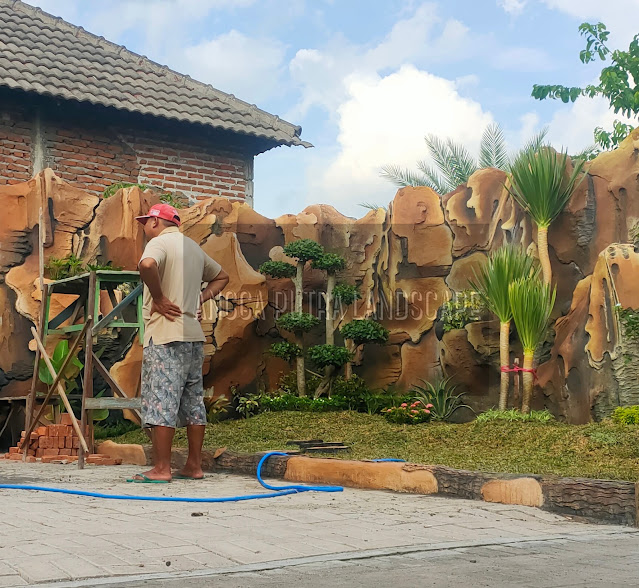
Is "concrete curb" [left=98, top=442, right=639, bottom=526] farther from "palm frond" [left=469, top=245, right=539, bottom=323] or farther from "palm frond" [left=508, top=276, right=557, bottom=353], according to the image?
"palm frond" [left=469, top=245, right=539, bottom=323]

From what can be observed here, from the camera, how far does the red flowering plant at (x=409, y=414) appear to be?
9594mm

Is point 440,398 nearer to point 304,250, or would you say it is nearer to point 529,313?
point 529,313

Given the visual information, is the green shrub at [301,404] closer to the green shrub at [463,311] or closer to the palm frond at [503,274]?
the green shrub at [463,311]

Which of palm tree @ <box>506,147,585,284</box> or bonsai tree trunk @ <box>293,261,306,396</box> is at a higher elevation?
palm tree @ <box>506,147,585,284</box>

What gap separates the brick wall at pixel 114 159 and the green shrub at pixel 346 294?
14.5ft

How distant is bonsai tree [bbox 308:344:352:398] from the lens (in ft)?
33.9

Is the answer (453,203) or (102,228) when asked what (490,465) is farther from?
(102,228)

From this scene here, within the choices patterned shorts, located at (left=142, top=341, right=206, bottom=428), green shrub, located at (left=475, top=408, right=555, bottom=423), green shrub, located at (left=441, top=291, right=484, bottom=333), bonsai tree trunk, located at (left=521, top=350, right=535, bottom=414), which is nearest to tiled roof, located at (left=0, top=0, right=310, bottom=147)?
green shrub, located at (left=441, top=291, right=484, bottom=333)

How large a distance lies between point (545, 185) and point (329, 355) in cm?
312

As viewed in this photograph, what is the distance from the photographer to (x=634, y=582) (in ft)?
10.7

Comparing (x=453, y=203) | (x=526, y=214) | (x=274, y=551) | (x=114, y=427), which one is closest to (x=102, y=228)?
(x=114, y=427)

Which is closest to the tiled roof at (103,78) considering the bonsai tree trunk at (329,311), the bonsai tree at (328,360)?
the bonsai tree trunk at (329,311)

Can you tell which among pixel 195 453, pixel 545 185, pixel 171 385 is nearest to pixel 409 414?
pixel 545 185

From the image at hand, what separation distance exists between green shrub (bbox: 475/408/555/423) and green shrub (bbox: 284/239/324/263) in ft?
9.70
